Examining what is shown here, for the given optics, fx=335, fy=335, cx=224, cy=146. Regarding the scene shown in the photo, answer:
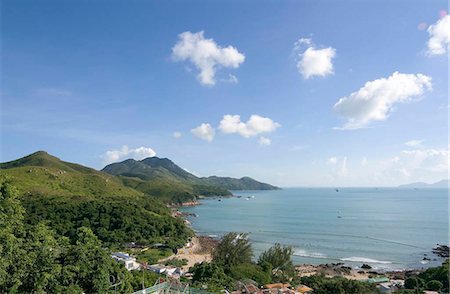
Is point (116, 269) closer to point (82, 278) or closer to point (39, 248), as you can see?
point (82, 278)

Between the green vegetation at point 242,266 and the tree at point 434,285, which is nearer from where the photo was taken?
the green vegetation at point 242,266

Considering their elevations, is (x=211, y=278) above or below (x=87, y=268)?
below

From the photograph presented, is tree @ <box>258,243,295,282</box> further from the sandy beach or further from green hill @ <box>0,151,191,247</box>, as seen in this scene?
green hill @ <box>0,151,191,247</box>

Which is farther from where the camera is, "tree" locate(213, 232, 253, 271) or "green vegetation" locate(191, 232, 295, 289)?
"tree" locate(213, 232, 253, 271)

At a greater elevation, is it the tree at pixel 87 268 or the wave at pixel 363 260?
the tree at pixel 87 268

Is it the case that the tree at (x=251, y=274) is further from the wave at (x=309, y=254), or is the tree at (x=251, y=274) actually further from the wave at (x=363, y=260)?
the wave at (x=363, y=260)

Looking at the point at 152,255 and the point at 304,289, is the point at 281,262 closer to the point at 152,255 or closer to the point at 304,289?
the point at 304,289

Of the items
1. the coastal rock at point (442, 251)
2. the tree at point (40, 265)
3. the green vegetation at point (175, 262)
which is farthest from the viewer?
the coastal rock at point (442, 251)

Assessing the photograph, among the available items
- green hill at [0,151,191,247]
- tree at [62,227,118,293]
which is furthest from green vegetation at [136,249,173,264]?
tree at [62,227,118,293]

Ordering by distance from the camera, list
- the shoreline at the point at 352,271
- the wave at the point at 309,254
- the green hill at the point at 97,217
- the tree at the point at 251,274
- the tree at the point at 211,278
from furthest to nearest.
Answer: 1. the green hill at the point at 97,217
2. the wave at the point at 309,254
3. the shoreline at the point at 352,271
4. the tree at the point at 251,274
5. the tree at the point at 211,278

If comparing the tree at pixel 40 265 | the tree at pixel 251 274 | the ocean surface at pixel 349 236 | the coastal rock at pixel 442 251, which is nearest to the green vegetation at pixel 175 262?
the ocean surface at pixel 349 236

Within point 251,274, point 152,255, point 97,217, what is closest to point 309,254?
point 152,255

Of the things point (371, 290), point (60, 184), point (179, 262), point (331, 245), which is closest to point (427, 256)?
point (331, 245)
